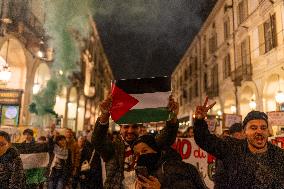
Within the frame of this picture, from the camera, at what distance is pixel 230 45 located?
27.5m

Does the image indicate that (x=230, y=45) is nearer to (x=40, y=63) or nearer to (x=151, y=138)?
(x=40, y=63)

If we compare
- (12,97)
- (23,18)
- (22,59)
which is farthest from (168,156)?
(22,59)

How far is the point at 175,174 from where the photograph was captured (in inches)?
112

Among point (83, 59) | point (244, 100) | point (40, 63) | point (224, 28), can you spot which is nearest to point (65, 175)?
point (40, 63)

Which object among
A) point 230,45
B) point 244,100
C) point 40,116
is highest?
point 230,45

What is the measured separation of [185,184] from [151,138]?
500mm

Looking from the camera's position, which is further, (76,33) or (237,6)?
(76,33)

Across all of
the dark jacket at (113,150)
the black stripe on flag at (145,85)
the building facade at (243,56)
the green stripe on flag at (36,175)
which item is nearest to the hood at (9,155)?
the dark jacket at (113,150)

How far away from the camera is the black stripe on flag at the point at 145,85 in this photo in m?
4.04

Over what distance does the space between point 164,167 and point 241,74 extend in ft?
72.3

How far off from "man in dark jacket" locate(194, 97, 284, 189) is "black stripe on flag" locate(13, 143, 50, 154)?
4.93 m

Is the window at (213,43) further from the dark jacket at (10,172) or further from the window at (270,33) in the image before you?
the dark jacket at (10,172)

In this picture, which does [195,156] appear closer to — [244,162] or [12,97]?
[244,162]

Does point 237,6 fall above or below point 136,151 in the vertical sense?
above
